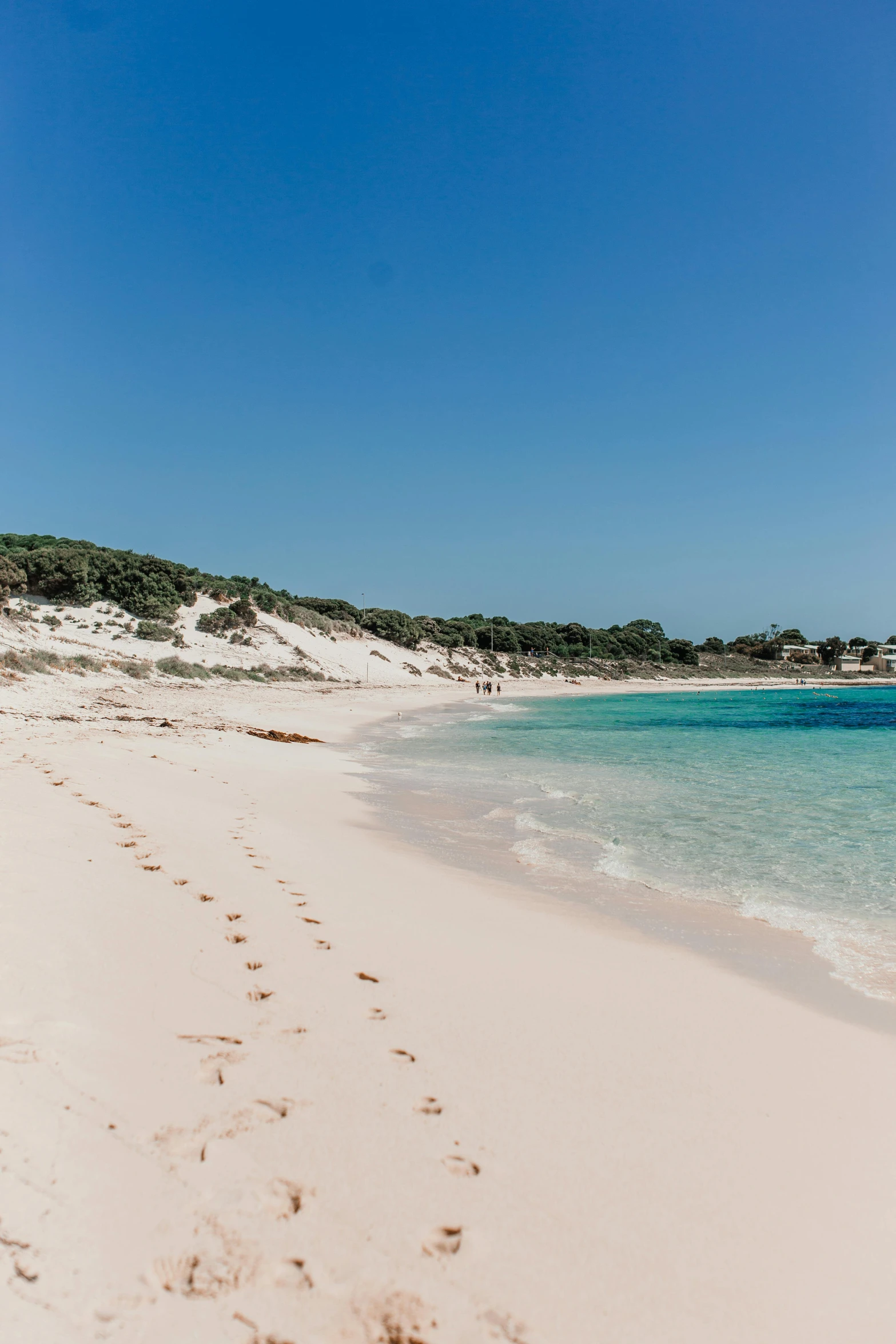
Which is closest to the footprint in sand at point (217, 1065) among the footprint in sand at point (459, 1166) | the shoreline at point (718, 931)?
the footprint in sand at point (459, 1166)

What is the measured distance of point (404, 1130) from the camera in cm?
253

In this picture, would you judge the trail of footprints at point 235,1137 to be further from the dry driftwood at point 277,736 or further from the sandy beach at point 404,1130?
the dry driftwood at point 277,736

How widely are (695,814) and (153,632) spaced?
99.2ft

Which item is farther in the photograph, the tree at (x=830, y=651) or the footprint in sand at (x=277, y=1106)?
the tree at (x=830, y=651)

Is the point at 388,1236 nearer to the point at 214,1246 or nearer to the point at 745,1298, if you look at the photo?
the point at 214,1246

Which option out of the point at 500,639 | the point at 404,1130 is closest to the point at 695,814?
the point at 404,1130

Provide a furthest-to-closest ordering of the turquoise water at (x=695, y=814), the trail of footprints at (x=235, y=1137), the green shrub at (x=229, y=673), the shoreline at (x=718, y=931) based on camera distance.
A: the green shrub at (x=229, y=673)
the turquoise water at (x=695, y=814)
the shoreline at (x=718, y=931)
the trail of footprints at (x=235, y=1137)

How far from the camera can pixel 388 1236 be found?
2.02 m

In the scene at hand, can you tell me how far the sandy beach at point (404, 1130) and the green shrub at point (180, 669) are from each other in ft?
85.6

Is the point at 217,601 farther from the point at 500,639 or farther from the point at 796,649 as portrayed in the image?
the point at 796,649

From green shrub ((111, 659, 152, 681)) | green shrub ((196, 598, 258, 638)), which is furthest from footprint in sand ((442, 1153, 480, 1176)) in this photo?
green shrub ((196, 598, 258, 638))

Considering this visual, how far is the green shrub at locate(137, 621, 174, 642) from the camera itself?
3366 cm

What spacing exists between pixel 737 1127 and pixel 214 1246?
214 centimetres

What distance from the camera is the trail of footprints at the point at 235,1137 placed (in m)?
1.78
